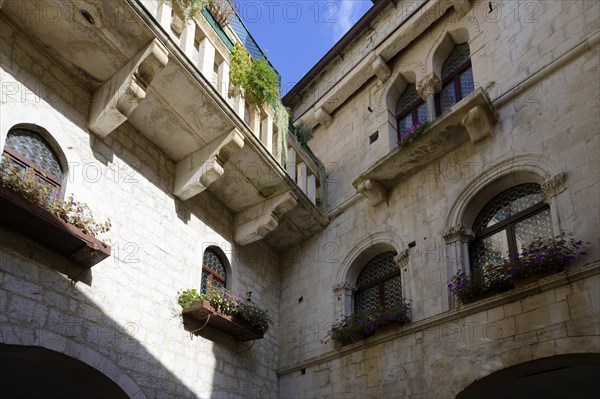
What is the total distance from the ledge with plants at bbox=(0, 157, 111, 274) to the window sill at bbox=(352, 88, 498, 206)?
450 centimetres

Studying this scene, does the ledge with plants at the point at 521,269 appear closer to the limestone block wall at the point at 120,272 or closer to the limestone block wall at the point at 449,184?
the limestone block wall at the point at 449,184

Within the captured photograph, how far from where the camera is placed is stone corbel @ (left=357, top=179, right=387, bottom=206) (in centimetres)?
980

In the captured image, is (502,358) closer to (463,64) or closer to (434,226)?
(434,226)

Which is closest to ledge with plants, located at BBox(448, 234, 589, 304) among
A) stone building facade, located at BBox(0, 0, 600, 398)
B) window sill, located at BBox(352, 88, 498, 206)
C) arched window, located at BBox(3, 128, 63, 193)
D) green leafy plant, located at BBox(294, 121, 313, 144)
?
stone building facade, located at BBox(0, 0, 600, 398)

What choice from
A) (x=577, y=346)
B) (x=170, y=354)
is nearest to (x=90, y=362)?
(x=170, y=354)

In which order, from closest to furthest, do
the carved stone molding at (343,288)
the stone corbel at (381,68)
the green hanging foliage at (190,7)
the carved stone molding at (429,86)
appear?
1. the green hanging foliage at (190,7)
2. the carved stone molding at (343,288)
3. the carved stone molding at (429,86)
4. the stone corbel at (381,68)

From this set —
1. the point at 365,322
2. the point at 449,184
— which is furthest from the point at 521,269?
the point at 365,322

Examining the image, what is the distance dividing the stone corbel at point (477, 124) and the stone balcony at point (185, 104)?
121 inches

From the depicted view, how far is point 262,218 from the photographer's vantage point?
10.1 m

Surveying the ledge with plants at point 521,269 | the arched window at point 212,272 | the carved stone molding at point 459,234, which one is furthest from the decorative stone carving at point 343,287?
the ledge with plants at point 521,269

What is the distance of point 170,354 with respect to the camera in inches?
314

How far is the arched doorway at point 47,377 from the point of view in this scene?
652 centimetres

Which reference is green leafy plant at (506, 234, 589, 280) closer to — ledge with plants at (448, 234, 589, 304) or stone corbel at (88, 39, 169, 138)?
ledge with plants at (448, 234, 589, 304)

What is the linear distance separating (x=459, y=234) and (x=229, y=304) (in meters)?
3.49
